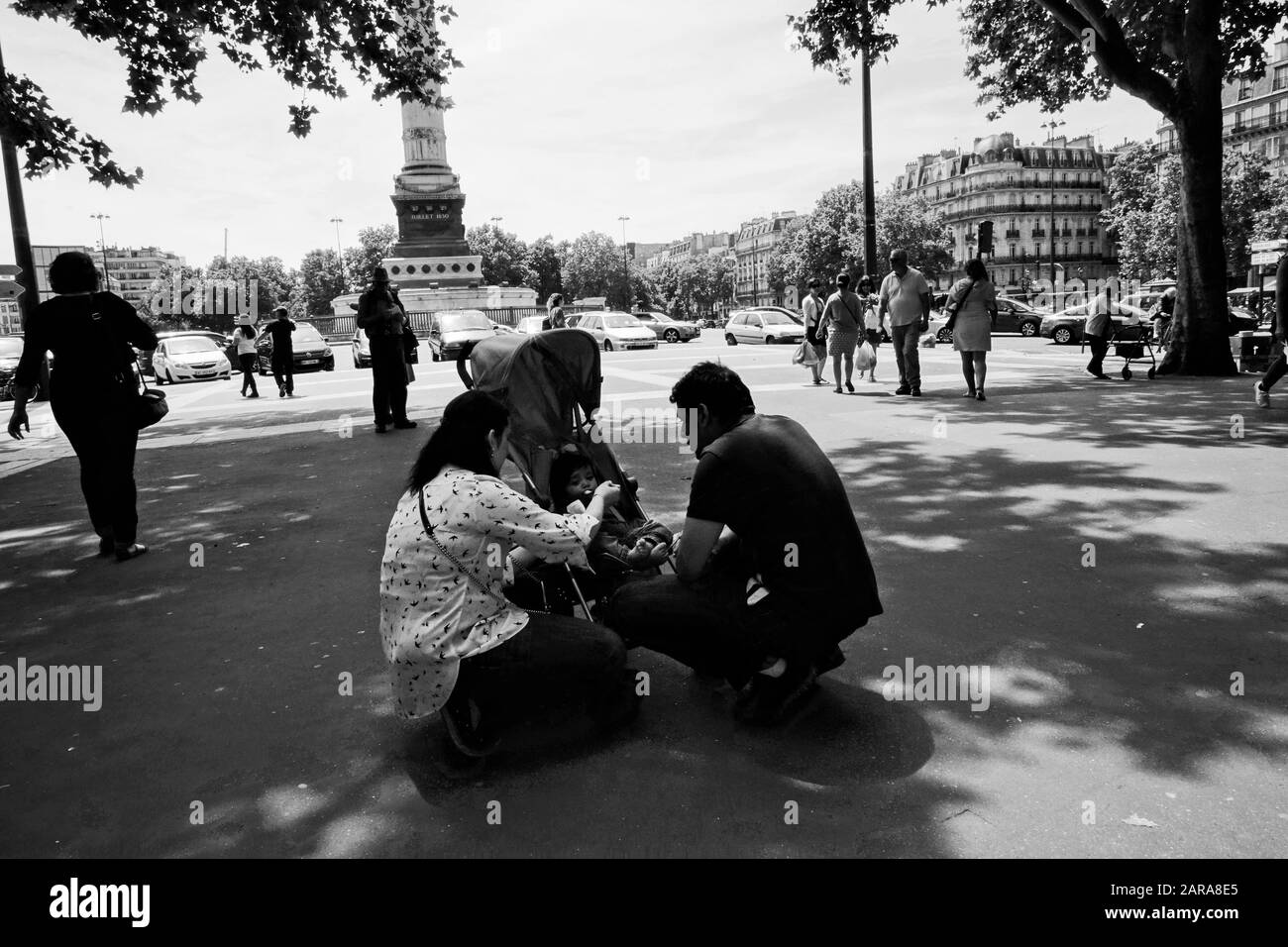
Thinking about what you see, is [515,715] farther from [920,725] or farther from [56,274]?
[56,274]

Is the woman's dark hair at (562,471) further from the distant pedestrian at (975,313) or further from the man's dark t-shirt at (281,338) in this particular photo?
the man's dark t-shirt at (281,338)

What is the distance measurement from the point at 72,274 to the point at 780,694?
5.62 meters

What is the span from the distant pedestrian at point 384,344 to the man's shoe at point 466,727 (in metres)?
8.74

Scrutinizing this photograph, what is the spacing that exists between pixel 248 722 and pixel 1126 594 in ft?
14.3

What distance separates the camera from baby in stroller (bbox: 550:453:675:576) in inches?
138

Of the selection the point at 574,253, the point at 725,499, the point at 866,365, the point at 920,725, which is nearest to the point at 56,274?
the point at 725,499

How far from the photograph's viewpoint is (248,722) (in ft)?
11.9

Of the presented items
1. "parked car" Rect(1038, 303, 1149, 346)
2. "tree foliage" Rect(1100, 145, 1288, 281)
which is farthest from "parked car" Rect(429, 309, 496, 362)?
"tree foliage" Rect(1100, 145, 1288, 281)

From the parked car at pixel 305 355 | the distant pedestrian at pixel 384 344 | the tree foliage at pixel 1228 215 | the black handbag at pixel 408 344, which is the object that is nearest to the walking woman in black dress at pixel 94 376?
the distant pedestrian at pixel 384 344

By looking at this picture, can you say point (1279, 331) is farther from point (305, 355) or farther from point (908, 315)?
point (305, 355)

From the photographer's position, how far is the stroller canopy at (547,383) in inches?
191

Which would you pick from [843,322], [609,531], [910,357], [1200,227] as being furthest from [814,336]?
[609,531]

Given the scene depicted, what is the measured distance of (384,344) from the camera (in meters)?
11.2
